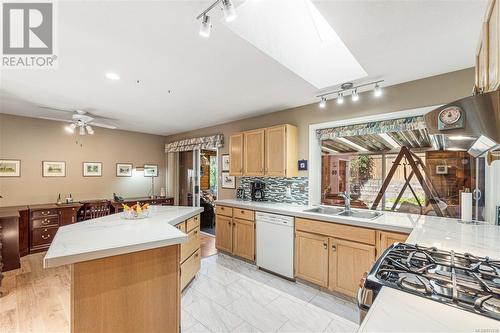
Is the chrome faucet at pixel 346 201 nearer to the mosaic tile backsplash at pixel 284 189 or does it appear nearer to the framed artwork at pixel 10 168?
the mosaic tile backsplash at pixel 284 189

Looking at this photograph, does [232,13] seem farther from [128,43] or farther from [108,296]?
[108,296]

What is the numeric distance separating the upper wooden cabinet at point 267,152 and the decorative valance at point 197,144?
0.74m

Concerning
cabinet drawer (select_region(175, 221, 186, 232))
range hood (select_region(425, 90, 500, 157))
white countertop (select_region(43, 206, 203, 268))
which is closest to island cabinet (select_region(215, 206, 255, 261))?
cabinet drawer (select_region(175, 221, 186, 232))

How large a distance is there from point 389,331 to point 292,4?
1905 mm

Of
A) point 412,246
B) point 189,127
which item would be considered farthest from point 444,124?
point 189,127

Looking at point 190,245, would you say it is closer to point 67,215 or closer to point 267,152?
point 267,152

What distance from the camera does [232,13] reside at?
1215mm

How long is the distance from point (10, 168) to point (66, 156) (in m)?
0.82

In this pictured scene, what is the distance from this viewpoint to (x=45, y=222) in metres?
4.01

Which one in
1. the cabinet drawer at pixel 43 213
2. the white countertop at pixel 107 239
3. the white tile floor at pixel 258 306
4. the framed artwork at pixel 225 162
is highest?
the framed artwork at pixel 225 162

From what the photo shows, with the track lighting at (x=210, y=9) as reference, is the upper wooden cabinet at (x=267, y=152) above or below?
below

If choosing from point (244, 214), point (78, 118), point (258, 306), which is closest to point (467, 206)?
point (258, 306)

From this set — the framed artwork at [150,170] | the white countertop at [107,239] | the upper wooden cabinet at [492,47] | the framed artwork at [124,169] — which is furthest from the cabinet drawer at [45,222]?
the upper wooden cabinet at [492,47]

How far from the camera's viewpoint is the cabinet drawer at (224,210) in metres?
3.72
